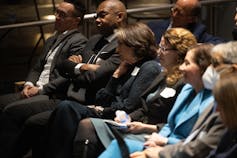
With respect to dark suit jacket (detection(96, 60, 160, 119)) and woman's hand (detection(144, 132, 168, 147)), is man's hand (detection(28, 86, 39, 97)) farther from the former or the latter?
woman's hand (detection(144, 132, 168, 147))

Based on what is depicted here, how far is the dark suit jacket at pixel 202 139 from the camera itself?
234cm

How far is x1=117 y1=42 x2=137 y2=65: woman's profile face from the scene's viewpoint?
327cm

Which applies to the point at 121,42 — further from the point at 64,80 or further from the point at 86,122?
the point at 64,80

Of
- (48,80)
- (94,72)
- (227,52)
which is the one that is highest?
(227,52)

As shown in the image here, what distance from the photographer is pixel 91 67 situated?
3668 mm

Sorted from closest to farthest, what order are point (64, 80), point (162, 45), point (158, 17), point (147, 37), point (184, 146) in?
point (184, 146) → point (162, 45) → point (147, 37) → point (64, 80) → point (158, 17)

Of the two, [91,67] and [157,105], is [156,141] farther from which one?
[91,67]

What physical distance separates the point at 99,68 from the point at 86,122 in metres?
0.62

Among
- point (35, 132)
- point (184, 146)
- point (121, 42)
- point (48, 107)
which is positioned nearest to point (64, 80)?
point (48, 107)

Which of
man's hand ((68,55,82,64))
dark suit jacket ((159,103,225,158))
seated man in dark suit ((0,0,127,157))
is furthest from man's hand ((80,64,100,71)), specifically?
dark suit jacket ((159,103,225,158))

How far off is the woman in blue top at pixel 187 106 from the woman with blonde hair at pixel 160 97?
134mm

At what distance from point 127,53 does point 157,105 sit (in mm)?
439

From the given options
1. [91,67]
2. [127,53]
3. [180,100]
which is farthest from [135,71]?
[180,100]

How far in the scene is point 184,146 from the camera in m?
2.43
